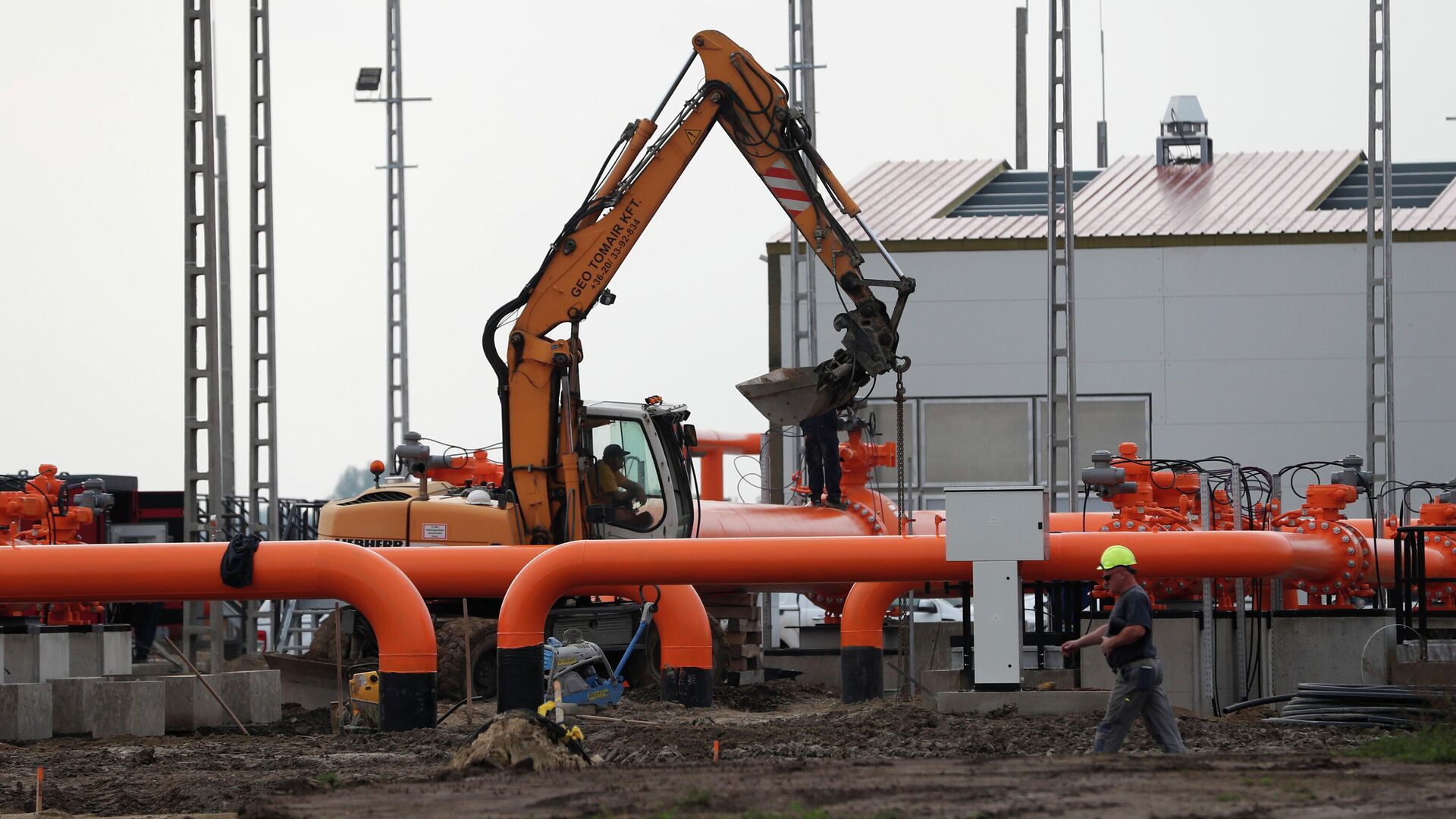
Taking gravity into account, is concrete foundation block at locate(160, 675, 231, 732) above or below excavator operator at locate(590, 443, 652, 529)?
below

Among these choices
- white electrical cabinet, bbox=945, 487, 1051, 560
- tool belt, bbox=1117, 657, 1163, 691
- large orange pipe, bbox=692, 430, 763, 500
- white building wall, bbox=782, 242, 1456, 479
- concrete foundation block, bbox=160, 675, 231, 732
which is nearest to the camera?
tool belt, bbox=1117, 657, 1163, 691

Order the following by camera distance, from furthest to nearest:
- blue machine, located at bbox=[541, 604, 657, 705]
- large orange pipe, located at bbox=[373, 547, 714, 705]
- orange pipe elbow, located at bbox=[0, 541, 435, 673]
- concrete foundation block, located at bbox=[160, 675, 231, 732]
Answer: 1. concrete foundation block, located at bbox=[160, 675, 231, 732]
2. large orange pipe, located at bbox=[373, 547, 714, 705]
3. blue machine, located at bbox=[541, 604, 657, 705]
4. orange pipe elbow, located at bbox=[0, 541, 435, 673]

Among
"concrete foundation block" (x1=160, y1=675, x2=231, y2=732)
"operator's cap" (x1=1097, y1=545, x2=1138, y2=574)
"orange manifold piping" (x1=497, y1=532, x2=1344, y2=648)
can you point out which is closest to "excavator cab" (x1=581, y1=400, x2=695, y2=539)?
"orange manifold piping" (x1=497, y1=532, x2=1344, y2=648)

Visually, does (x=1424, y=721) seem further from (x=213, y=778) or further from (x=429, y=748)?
(x=213, y=778)

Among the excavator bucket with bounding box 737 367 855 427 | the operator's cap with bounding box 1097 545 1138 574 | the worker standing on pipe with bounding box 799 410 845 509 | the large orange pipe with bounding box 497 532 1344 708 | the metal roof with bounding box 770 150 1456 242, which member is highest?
the metal roof with bounding box 770 150 1456 242

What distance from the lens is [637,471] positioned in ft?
67.4

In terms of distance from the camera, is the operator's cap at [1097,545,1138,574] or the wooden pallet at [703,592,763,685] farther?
the wooden pallet at [703,592,763,685]

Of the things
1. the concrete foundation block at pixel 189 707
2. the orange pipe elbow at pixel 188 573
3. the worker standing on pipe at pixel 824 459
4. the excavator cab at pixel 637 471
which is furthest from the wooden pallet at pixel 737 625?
the orange pipe elbow at pixel 188 573

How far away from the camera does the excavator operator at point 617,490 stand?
2016 cm

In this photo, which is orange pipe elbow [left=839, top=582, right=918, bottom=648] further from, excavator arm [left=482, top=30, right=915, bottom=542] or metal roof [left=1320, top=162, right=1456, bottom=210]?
metal roof [left=1320, top=162, right=1456, bottom=210]

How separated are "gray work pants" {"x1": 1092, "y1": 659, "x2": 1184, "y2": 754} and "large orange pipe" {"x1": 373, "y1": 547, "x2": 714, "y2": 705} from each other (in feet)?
19.6

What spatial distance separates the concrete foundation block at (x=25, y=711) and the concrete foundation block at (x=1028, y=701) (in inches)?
300

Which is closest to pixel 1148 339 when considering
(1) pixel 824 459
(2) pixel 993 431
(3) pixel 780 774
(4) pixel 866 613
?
(2) pixel 993 431

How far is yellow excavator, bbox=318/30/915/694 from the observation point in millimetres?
19875
